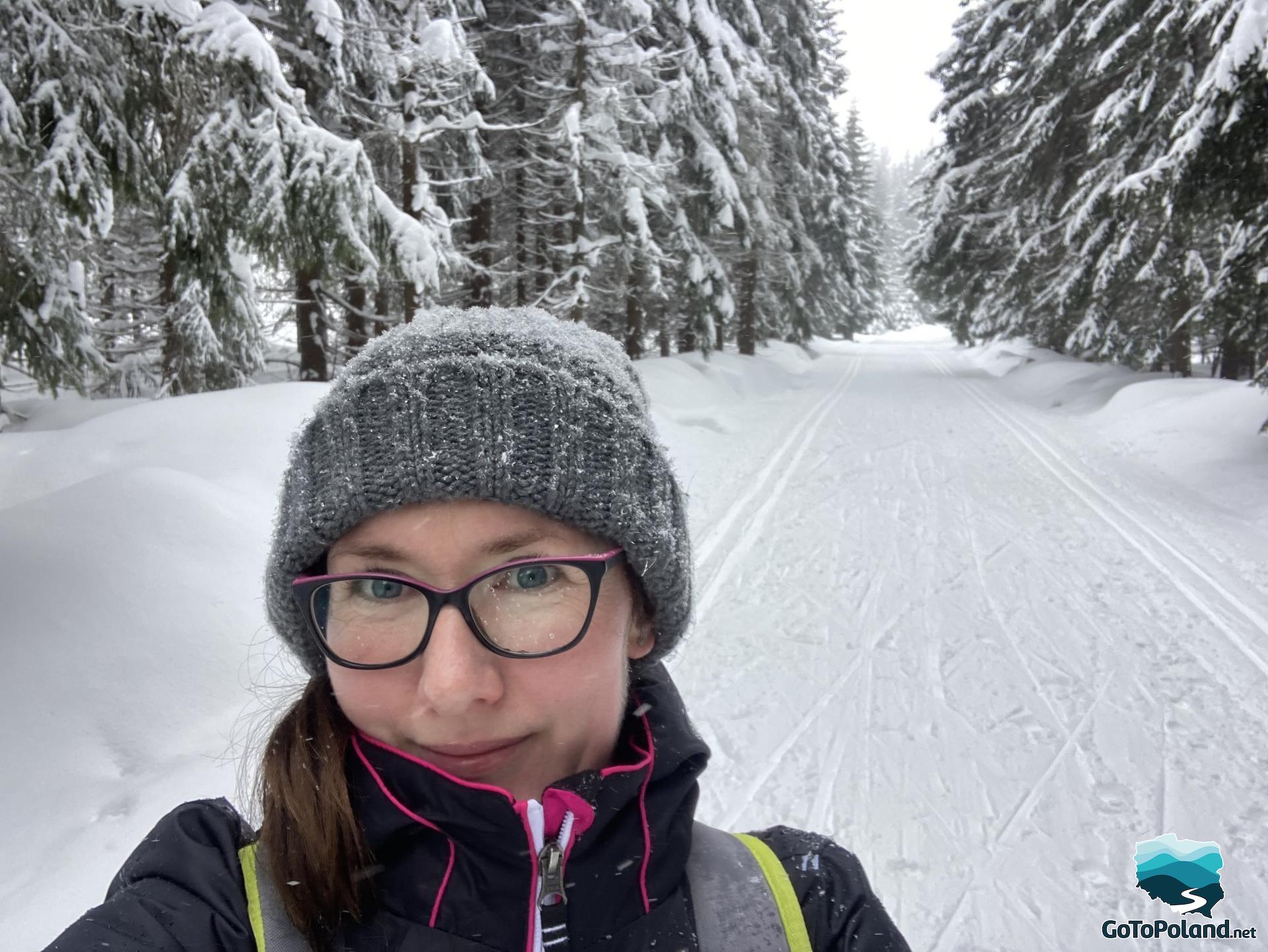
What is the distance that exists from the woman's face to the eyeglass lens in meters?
0.03

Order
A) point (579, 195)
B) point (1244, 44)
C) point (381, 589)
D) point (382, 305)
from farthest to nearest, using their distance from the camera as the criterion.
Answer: point (382, 305)
point (579, 195)
point (1244, 44)
point (381, 589)

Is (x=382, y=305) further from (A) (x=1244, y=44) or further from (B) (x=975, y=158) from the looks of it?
(B) (x=975, y=158)

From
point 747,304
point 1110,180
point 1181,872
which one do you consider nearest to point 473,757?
point 1181,872

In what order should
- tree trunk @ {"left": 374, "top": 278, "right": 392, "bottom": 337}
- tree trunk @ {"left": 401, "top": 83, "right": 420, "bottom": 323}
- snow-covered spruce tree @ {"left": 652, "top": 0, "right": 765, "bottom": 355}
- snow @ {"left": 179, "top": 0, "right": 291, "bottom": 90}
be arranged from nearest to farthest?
snow @ {"left": 179, "top": 0, "right": 291, "bottom": 90}, tree trunk @ {"left": 401, "top": 83, "right": 420, "bottom": 323}, tree trunk @ {"left": 374, "top": 278, "right": 392, "bottom": 337}, snow-covered spruce tree @ {"left": 652, "top": 0, "right": 765, "bottom": 355}

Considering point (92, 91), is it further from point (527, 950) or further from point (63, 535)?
point (527, 950)

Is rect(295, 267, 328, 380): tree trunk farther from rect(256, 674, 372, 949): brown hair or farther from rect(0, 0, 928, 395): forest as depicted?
rect(256, 674, 372, 949): brown hair

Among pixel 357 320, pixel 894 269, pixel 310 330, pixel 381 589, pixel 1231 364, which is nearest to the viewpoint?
pixel 381 589

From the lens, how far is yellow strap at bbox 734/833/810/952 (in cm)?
132

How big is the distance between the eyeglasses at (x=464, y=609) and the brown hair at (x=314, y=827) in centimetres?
16

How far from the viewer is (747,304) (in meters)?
22.9

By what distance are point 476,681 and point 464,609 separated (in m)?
0.12

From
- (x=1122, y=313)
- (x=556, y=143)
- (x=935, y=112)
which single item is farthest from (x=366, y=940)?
(x=935, y=112)

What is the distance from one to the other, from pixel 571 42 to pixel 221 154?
991 cm

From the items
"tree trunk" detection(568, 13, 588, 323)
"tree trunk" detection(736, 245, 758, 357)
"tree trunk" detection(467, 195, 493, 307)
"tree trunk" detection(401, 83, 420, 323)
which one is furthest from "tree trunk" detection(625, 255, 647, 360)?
"tree trunk" detection(736, 245, 758, 357)
